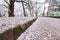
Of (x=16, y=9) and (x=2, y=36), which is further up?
(x=2, y=36)

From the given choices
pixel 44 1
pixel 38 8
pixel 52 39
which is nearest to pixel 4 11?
pixel 38 8

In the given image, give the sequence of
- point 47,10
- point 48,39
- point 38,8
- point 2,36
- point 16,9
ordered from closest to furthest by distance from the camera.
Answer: point 2,36 < point 48,39 < point 16,9 < point 38,8 < point 47,10

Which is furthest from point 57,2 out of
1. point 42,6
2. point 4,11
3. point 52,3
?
point 4,11

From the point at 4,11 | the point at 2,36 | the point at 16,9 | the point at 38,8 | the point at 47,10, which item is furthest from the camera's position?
the point at 47,10

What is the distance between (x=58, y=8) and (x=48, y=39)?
376 inches

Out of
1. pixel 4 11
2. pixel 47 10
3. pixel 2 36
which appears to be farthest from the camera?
pixel 47 10

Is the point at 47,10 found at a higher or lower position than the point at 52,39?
lower

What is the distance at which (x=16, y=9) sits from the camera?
327 inches

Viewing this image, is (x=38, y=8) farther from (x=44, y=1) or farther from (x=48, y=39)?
(x=48, y=39)

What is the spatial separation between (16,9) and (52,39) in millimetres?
7681

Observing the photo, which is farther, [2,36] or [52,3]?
[52,3]

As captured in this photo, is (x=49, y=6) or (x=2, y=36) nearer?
(x=2, y=36)

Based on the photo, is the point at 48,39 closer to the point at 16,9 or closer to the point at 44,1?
the point at 16,9

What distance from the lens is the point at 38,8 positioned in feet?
32.1
